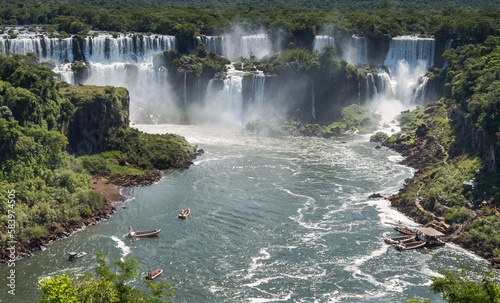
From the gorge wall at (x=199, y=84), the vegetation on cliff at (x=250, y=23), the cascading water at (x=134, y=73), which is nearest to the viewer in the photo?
the gorge wall at (x=199, y=84)

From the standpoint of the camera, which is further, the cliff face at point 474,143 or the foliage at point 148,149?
the foliage at point 148,149

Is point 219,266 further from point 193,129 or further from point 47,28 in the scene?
point 47,28

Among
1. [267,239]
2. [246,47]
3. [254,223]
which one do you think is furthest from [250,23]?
[267,239]

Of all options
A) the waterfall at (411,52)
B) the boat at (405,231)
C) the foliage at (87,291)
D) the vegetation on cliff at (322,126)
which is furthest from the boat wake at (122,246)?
the waterfall at (411,52)

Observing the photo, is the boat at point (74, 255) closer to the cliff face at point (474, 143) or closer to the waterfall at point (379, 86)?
the cliff face at point (474, 143)

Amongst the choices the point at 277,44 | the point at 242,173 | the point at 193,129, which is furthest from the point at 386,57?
the point at 242,173

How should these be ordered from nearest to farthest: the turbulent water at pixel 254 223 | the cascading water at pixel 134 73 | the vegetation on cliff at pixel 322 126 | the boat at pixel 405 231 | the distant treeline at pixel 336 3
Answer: the turbulent water at pixel 254 223
the boat at pixel 405 231
the vegetation on cliff at pixel 322 126
the cascading water at pixel 134 73
the distant treeline at pixel 336 3

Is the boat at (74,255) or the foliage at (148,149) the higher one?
the foliage at (148,149)
